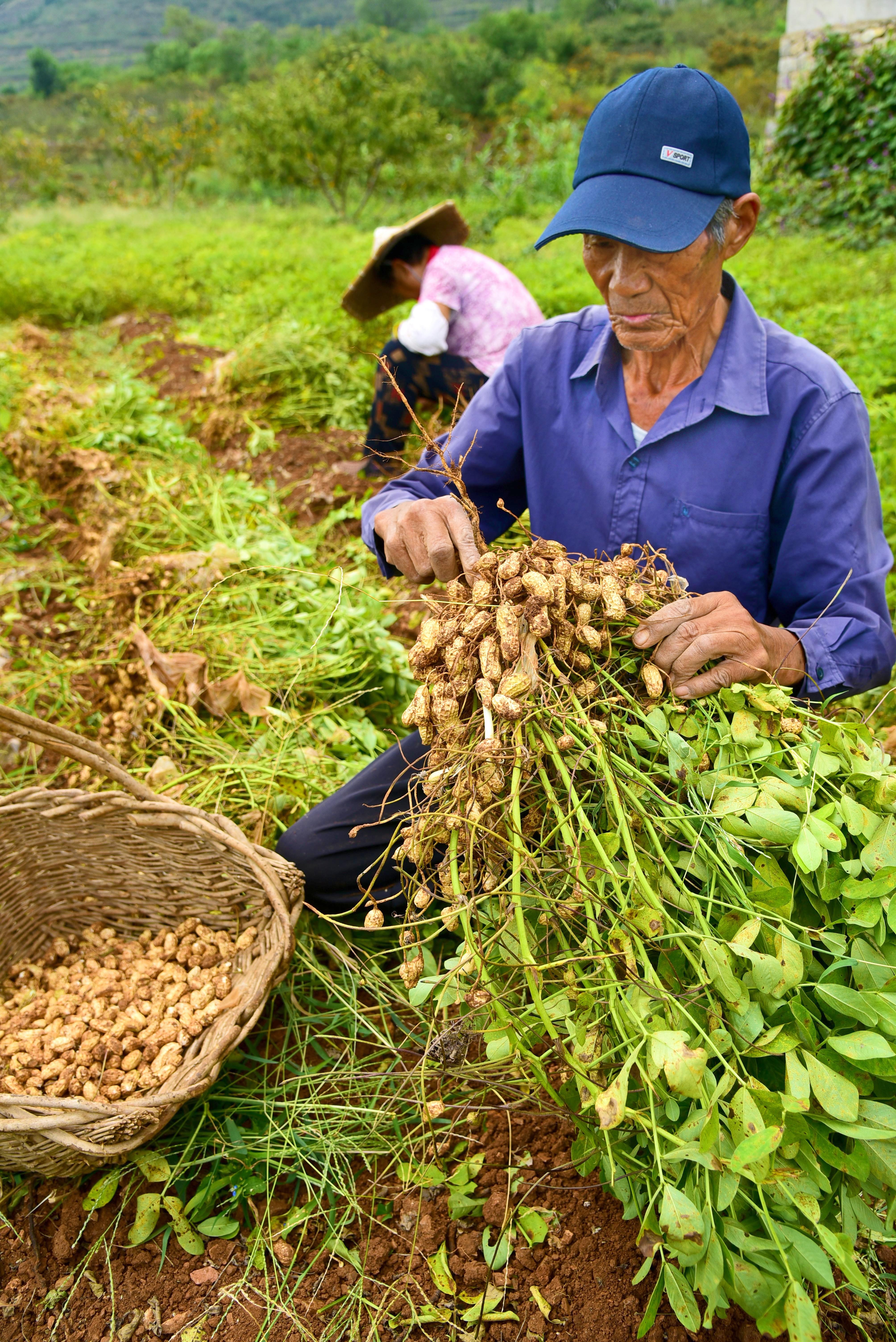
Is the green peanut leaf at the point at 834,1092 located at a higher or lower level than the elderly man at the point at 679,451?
lower

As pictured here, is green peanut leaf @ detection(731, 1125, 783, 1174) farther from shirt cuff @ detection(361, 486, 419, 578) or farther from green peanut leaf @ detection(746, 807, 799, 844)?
shirt cuff @ detection(361, 486, 419, 578)

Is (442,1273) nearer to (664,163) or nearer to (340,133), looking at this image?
(664,163)

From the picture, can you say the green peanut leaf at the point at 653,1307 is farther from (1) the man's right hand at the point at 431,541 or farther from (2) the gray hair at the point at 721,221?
(2) the gray hair at the point at 721,221

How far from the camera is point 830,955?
108 cm

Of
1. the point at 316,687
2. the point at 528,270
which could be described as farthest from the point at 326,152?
the point at 316,687

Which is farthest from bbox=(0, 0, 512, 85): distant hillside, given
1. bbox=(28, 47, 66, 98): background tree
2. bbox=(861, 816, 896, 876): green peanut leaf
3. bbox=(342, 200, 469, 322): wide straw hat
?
bbox=(861, 816, 896, 876): green peanut leaf

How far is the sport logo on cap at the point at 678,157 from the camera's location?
1400 millimetres

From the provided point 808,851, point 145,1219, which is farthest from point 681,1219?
point 145,1219

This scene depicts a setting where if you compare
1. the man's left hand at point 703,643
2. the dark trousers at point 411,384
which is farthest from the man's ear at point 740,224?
the dark trousers at point 411,384

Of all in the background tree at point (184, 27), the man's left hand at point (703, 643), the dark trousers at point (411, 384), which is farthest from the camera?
the background tree at point (184, 27)

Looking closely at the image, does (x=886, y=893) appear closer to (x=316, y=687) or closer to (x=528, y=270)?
(x=316, y=687)

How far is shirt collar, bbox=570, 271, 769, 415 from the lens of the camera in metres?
1.58

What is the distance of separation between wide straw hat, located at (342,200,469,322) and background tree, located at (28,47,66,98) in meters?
39.0

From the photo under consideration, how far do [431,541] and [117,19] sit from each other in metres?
37.1
